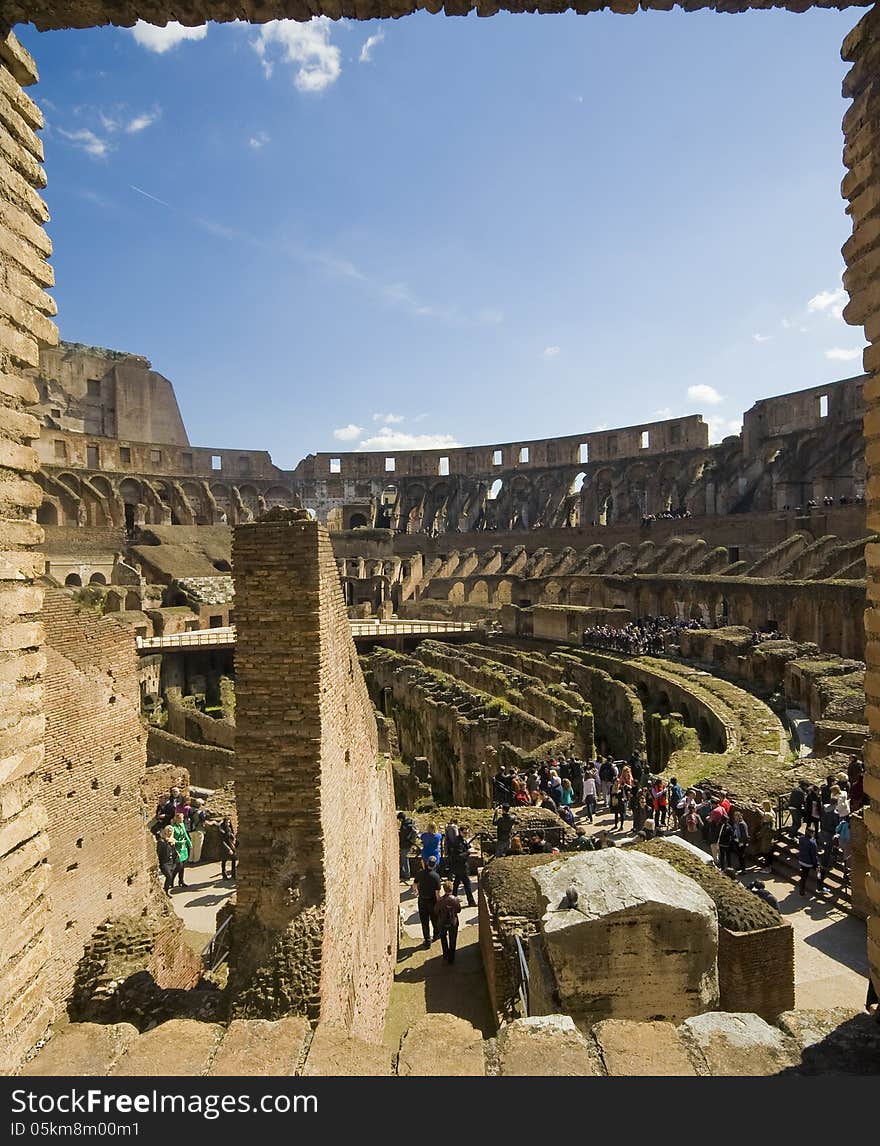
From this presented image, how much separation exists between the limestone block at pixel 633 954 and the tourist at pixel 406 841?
6150 millimetres

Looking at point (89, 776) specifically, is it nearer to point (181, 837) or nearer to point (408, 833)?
point (181, 837)

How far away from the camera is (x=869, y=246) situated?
→ 3160 mm

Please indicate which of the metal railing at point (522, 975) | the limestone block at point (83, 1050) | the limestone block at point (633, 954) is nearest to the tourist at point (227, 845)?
the metal railing at point (522, 975)

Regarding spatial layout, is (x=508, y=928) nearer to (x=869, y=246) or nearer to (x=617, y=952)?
(x=617, y=952)

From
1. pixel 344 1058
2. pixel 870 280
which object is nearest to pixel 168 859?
pixel 344 1058

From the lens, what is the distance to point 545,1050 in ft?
9.96

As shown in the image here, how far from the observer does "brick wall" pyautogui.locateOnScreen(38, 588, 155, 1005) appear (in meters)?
7.44

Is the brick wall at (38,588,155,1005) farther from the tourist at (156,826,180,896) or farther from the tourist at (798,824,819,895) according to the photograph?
the tourist at (798,824,819,895)

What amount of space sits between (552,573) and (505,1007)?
35.2 meters

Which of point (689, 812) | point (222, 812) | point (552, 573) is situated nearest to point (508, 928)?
point (689, 812)

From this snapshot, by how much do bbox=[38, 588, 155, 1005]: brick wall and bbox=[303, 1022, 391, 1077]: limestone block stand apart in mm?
4908
